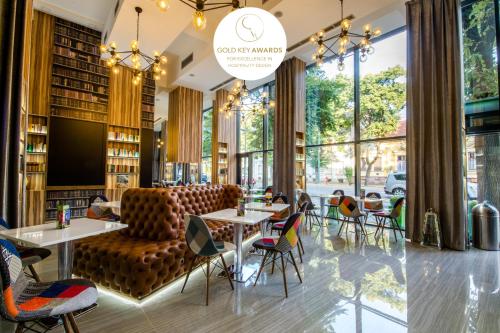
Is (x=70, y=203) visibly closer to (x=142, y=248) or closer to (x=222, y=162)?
(x=142, y=248)

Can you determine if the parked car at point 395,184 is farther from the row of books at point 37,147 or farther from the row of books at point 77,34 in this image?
the row of books at point 77,34

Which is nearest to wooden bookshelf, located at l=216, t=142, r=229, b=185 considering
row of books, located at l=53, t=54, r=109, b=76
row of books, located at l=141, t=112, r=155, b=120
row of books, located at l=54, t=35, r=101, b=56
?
row of books, located at l=141, t=112, r=155, b=120

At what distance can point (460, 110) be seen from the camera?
4543 mm

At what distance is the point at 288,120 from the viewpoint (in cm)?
797

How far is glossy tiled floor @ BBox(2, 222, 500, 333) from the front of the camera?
2.23 meters

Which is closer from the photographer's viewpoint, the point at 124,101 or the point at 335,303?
the point at 335,303

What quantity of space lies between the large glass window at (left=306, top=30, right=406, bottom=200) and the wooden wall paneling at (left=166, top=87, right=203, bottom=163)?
4841mm

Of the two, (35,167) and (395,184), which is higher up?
(35,167)

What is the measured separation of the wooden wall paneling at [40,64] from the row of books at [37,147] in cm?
75

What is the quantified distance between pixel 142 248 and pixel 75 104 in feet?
18.5

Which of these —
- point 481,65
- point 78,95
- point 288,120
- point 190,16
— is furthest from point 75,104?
point 481,65

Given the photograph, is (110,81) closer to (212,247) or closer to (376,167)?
(212,247)

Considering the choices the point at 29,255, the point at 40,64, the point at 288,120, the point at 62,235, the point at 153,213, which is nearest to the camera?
the point at 62,235
